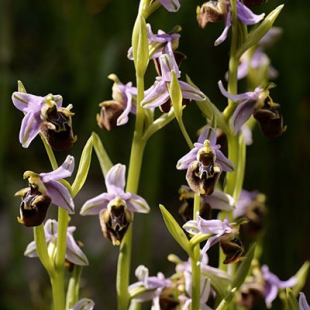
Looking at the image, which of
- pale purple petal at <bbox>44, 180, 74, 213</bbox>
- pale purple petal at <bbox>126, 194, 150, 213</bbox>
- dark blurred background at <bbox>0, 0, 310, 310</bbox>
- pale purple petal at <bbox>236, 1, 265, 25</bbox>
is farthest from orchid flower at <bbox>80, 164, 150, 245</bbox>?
dark blurred background at <bbox>0, 0, 310, 310</bbox>

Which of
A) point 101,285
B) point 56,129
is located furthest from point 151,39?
point 101,285

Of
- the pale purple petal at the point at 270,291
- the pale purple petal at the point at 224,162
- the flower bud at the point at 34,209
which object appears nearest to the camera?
the flower bud at the point at 34,209

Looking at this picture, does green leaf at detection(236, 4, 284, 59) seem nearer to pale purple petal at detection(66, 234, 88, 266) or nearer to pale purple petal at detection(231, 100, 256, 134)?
pale purple petal at detection(231, 100, 256, 134)

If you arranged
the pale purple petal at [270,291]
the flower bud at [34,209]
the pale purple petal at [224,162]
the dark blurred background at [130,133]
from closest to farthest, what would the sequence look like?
the flower bud at [34,209] < the pale purple petal at [224,162] < the pale purple petal at [270,291] < the dark blurred background at [130,133]

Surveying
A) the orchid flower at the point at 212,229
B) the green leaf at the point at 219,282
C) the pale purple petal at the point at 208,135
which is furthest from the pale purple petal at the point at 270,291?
the pale purple petal at the point at 208,135

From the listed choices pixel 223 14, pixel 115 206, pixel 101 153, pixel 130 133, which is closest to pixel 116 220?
pixel 115 206

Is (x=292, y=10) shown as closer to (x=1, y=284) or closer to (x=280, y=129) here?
(x=1, y=284)

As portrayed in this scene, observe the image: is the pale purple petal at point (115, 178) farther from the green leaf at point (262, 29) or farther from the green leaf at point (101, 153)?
the green leaf at point (262, 29)
